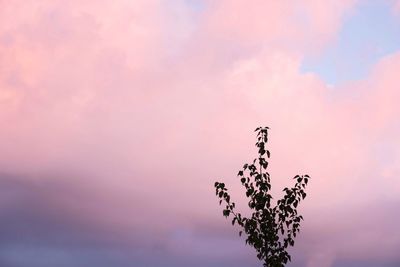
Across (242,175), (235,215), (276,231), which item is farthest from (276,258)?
(242,175)

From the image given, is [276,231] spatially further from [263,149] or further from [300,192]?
[263,149]

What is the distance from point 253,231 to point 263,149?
3.17 metres

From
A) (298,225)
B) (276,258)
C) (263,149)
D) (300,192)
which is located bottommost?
(276,258)

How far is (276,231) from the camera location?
57.7 ft

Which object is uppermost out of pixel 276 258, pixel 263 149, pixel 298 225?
pixel 263 149

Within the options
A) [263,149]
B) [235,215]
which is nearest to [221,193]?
[235,215]

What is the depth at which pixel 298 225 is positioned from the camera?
A: 699 inches

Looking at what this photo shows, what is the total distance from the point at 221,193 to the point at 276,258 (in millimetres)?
3117

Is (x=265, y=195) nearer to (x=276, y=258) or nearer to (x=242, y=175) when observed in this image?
(x=242, y=175)

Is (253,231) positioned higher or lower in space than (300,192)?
lower

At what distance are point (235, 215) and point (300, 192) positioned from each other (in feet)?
8.66

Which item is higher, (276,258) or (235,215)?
(235,215)

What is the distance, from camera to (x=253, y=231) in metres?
17.5

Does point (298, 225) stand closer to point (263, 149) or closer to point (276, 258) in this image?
point (276, 258)
